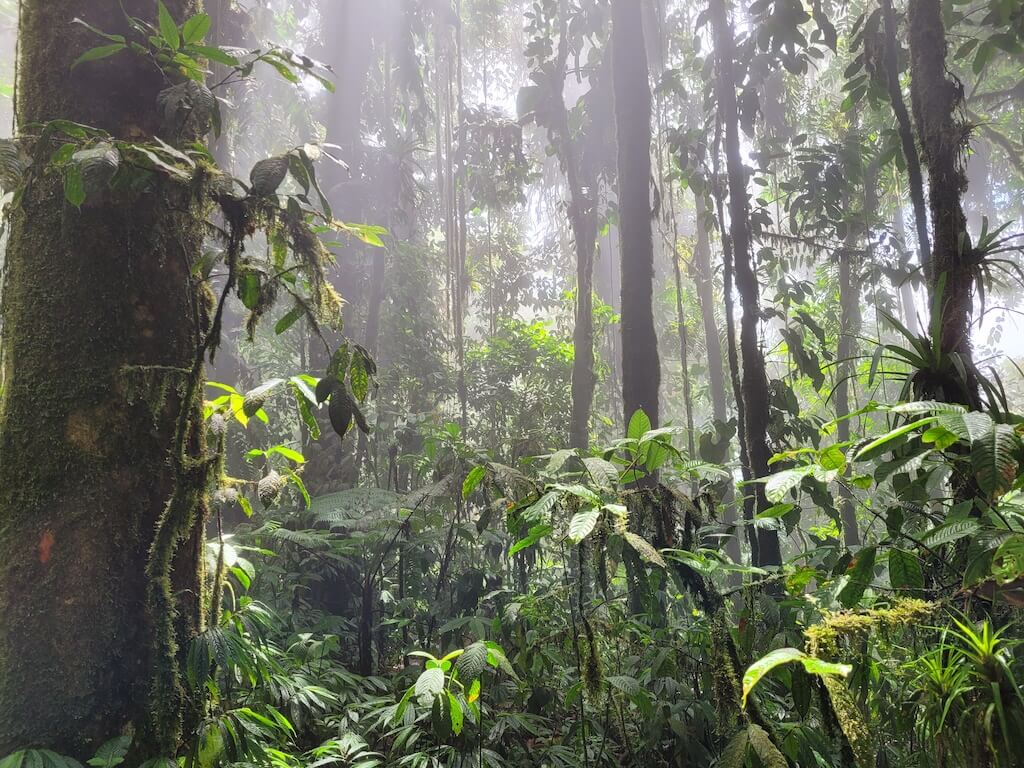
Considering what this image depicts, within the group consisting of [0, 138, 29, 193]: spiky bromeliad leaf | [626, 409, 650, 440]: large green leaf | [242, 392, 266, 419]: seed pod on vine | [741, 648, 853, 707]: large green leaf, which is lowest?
[741, 648, 853, 707]: large green leaf

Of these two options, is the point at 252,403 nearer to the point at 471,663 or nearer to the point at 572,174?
the point at 471,663

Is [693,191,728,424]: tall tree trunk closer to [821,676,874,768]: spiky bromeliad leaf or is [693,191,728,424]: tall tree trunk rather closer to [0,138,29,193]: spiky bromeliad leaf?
[821,676,874,768]: spiky bromeliad leaf

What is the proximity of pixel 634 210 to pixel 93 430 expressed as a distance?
12.9 feet

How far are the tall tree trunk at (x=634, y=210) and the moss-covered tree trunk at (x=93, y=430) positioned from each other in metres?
3.24

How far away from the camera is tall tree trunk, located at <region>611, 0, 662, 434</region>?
4531mm

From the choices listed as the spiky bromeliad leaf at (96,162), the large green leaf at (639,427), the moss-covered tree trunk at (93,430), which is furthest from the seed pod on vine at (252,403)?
the large green leaf at (639,427)

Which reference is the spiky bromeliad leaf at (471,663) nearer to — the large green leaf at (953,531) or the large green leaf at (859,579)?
the large green leaf at (859,579)

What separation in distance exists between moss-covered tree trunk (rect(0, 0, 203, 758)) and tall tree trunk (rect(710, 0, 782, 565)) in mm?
3149

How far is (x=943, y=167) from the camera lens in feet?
9.53

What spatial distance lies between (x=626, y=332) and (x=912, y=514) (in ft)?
9.62

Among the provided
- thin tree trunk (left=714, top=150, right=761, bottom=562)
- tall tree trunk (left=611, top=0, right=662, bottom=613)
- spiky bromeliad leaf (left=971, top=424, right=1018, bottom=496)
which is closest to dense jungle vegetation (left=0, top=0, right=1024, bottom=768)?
spiky bromeliad leaf (left=971, top=424, right=1018, bottom=496)

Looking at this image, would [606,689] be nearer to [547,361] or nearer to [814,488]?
[814,488]

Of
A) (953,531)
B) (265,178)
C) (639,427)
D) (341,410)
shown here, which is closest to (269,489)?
(341,410)

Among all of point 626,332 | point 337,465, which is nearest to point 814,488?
point 626,332
